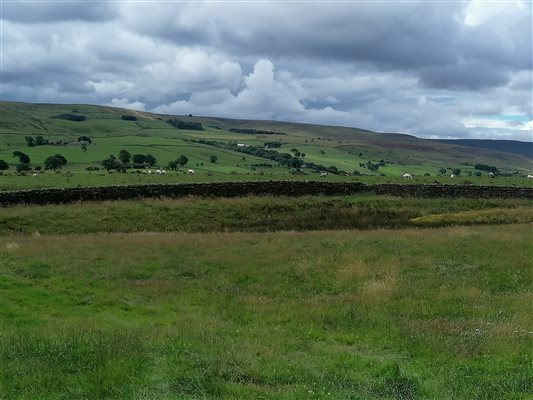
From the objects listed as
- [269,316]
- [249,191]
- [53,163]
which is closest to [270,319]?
[269,316]

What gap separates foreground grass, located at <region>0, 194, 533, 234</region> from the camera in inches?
1442

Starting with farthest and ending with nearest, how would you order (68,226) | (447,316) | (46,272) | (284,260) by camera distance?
(68,226)
(284,260)
(46,272)
(447,316)

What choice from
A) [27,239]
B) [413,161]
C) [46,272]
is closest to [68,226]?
[27,239]

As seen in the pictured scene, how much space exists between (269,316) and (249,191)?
3398 centimetres

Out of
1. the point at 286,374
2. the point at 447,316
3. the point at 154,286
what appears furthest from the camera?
the point at 154,286

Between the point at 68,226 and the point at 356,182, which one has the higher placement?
the point at 356,182

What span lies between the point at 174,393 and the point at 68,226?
31.2m

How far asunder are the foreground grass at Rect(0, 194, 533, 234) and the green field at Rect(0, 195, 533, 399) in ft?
23.1

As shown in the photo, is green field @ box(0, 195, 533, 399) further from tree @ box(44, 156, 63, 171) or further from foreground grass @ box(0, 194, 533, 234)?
tree @ box(44, 156, 63, 171)

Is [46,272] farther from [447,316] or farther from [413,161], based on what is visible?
[413,161]

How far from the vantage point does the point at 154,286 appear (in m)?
17.4

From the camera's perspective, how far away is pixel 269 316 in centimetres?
1334

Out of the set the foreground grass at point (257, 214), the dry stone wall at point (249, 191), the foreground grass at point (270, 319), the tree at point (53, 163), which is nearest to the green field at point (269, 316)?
the foreground grass at point (270, 319)

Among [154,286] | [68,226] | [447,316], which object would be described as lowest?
[68,226]
